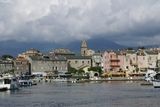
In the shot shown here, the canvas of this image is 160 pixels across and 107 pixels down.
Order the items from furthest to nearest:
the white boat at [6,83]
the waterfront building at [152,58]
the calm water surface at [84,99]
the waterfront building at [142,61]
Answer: the waterfront building at [142,61] < the waterfront building at [152,58] < the white boat at [6,83] < the calm water surface at [84,99]

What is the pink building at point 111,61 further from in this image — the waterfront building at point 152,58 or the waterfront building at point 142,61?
the waterfront building at point 152,58

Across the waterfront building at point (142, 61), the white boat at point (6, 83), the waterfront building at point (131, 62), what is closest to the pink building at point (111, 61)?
the waterfront building at point (131, 62)

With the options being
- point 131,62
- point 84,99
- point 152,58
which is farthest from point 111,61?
point 84,99

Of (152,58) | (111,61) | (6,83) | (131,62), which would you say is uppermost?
(152,58)

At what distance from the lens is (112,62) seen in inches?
7589

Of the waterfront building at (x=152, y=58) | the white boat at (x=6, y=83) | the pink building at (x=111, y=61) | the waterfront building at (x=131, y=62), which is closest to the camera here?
the white boat at (x=6, y=83)

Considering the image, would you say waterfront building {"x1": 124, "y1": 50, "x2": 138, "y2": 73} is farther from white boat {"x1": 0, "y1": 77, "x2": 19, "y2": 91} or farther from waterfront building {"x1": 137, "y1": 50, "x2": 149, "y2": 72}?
white boat {"x1": 0, "y1": 77, "x2": 19, "y2": 91}

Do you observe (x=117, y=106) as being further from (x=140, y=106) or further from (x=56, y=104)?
(x=56, y=104)

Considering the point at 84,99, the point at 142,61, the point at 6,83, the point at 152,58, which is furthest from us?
the point at 152,58

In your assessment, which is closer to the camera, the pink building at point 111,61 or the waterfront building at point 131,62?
the pink building at point 111,61

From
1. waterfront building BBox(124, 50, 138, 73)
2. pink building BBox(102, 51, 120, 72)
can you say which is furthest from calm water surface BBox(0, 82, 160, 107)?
waterfront building BBox(124, 50, 138, 73)

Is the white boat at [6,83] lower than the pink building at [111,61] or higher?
lower

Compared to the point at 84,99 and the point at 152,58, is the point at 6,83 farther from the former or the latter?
the point at 152,58

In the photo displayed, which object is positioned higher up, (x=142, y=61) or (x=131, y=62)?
(x=142, y=61)
